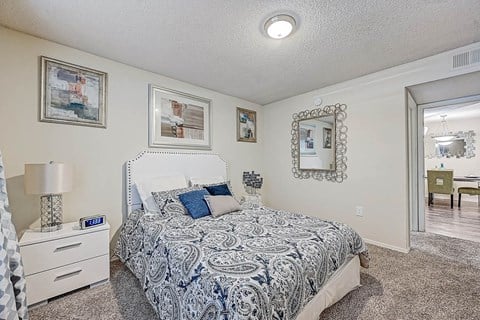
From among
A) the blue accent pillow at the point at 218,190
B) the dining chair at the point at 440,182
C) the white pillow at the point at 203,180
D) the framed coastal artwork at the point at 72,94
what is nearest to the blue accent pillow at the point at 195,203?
the blue accent pillow at the point at 218,190

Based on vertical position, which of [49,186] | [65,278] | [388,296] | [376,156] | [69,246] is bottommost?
[388,296]

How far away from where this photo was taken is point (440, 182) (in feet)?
16.7

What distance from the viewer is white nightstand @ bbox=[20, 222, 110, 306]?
5.51ft

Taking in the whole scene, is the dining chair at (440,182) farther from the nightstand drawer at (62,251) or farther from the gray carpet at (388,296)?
the nightstand drawer at (62,251)

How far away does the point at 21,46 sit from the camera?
200cm

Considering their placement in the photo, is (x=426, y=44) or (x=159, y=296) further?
(x=426, y=44)

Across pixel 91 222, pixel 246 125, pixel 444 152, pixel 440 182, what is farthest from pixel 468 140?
pixel 91 222

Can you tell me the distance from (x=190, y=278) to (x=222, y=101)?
2960mm

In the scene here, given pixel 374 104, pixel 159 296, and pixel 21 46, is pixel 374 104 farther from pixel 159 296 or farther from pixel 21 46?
pixel 21 46

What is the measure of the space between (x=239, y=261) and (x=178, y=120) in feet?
7.59

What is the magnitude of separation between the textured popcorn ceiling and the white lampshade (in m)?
1.24

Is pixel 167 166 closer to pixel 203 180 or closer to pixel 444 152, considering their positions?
pixel 203 180

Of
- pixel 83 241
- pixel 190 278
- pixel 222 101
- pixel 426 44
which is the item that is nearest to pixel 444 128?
pixel 426 44

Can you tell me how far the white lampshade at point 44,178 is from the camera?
1791 millimetres
